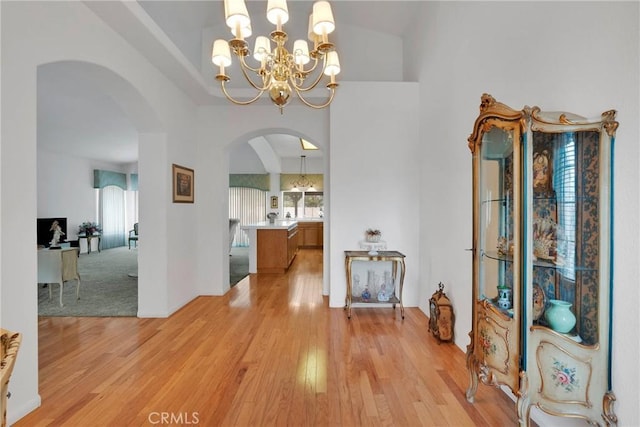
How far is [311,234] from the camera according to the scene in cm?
996

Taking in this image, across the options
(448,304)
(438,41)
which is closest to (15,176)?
(448,304)

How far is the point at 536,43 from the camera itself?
1.86 meters

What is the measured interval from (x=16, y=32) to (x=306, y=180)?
8620mm

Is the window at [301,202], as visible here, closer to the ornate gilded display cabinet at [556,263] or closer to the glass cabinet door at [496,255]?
the glass cabinet door at [496,255]

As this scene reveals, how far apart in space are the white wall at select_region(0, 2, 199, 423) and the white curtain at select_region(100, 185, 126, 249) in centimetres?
789

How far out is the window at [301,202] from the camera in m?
10.6

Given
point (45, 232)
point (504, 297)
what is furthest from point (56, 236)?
point (504, 297)

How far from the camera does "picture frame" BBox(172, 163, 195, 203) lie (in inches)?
152

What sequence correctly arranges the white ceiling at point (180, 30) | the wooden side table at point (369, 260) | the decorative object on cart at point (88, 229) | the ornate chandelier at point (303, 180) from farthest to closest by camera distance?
1. the ornate chandelier at point (303, 180)
2. the decorative object on cart at point (88, 229)
3. the wooden side table at point (369, 260)
4. the white ceiling at point (180, 30)

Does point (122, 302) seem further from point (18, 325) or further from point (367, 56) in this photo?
point (367, 56)

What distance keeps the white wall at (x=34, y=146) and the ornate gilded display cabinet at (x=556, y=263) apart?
112 inches

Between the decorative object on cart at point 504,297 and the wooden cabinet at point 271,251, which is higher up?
the decorative object on cart at point 504,297

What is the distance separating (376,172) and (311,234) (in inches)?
A: 245

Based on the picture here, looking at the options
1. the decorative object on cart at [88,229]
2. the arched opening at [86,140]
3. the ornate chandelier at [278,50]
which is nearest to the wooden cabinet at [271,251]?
the arched opening at [86,140]
